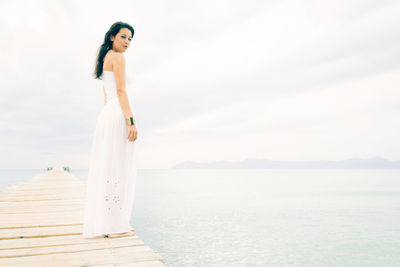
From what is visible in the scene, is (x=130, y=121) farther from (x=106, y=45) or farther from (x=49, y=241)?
(x=49, y=241)

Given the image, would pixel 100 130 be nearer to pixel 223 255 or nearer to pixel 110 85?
pixel 110 85

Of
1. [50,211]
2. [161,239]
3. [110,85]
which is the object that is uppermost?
[110,85]

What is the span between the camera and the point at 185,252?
12031 millimetres

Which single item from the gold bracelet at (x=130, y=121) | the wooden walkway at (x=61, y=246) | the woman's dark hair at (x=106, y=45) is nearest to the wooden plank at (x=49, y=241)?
the wooden walkway at (x=61, y=246)

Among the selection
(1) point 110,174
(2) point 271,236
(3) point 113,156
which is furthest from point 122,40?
(2) point 271,236

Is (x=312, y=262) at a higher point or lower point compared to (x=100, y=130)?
lower

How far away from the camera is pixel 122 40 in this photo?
350 centimetres

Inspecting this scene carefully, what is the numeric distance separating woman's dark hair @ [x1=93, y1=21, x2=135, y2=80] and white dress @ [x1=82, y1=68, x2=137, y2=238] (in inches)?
9.1

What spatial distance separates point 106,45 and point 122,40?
0.29 metres

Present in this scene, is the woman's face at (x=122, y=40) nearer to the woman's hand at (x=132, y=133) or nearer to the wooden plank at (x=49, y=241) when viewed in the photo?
the woman's hand at (x=132, y=133)

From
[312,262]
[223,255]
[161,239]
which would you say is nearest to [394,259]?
[312,262]

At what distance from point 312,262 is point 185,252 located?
5364 mm

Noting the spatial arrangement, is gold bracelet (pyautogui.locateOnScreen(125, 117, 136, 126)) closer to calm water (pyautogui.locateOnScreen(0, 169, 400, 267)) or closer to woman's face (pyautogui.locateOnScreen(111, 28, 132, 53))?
woman's face (pyautogui.locateOnScreen(111, 28, 132, 53))

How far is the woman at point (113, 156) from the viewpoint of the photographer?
3357 mm
